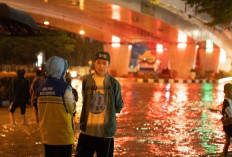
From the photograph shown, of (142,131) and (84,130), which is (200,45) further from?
(84,130)

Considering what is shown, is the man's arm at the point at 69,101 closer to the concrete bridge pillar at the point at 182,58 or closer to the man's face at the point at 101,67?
the man's face at the point at 101,67

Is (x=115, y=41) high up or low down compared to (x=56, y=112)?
up

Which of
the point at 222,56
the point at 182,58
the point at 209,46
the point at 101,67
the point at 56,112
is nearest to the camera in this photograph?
the point at 56,112

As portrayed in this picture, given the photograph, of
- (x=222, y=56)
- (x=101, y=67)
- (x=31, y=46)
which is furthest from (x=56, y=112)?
(x=222, y=56)

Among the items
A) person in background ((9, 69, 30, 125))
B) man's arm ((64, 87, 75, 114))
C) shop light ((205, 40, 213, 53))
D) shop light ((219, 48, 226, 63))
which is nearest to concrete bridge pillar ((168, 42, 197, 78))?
shop light ((205, 40, 213, 53))

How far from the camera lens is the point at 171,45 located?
3716cm

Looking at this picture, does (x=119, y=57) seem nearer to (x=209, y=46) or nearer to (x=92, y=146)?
(x=209, y=46)

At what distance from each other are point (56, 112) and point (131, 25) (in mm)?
27681

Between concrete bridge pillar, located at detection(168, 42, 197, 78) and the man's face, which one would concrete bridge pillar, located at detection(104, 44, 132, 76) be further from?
the man's face

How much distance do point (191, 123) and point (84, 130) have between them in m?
6.97

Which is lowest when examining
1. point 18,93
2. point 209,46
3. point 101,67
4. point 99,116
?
point 18,93

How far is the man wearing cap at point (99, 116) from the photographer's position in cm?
484

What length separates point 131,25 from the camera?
31.5 metres

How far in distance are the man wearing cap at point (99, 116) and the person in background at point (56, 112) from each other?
56 centimetres
